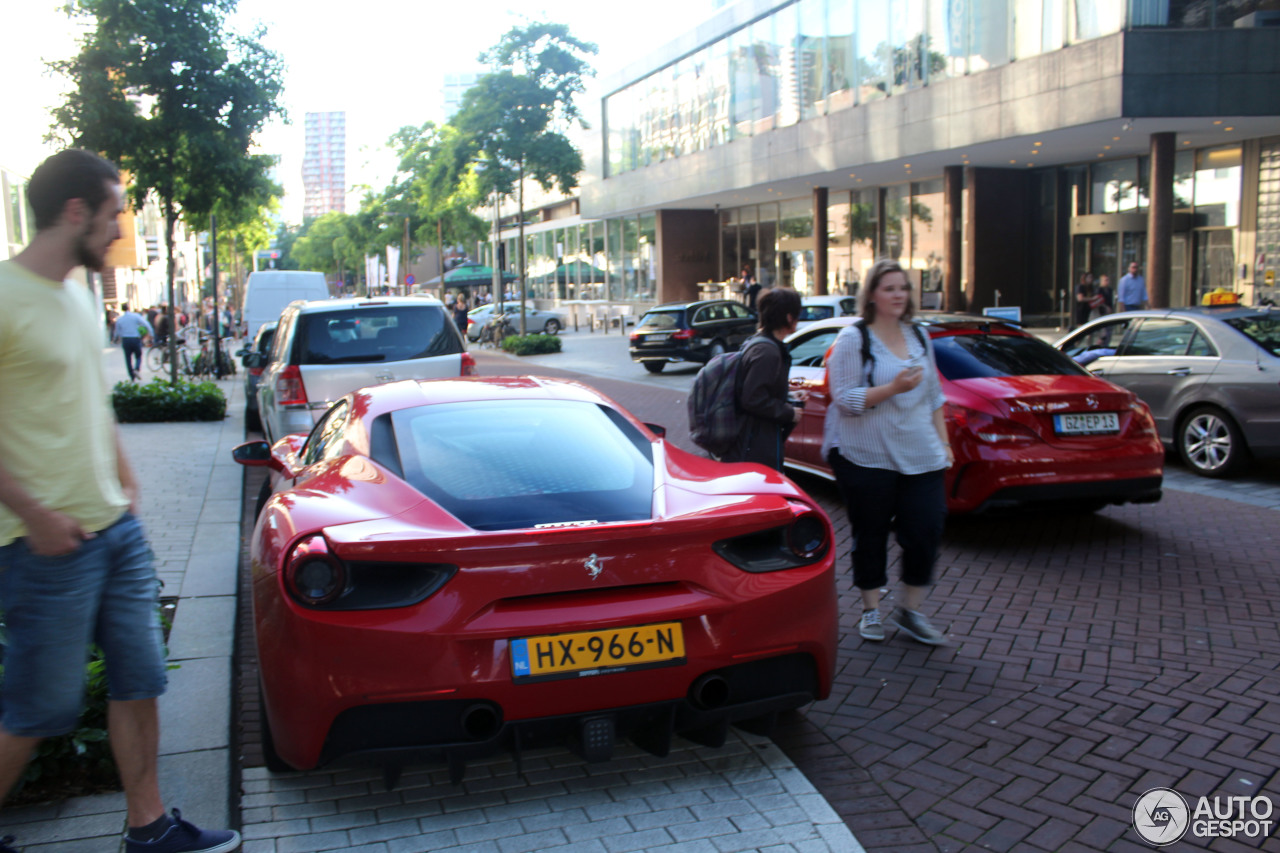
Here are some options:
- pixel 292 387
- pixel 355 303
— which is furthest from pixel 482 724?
pixel 355 303

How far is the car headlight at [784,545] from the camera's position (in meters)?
3.28

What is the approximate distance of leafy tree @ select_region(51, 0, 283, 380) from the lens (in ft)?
42.8

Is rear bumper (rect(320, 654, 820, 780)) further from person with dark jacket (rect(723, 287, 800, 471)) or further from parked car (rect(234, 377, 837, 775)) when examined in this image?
person with dark jacket (rect(723, 287, 800, 471))

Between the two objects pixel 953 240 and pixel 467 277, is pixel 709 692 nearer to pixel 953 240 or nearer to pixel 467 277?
pixel 953 240

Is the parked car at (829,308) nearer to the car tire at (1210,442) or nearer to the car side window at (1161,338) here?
the car side window at (1161,338)

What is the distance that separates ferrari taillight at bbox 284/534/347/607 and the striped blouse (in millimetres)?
2530

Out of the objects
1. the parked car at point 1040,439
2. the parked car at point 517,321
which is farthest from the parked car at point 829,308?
the parked car at point 517,321

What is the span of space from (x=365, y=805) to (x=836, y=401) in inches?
106

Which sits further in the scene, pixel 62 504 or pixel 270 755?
pixel 270 755

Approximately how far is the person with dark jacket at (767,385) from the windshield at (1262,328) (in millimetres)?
5315

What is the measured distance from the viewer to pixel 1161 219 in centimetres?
2139

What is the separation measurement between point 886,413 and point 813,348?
3.96m

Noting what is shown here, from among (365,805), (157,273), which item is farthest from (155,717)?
(157,273)

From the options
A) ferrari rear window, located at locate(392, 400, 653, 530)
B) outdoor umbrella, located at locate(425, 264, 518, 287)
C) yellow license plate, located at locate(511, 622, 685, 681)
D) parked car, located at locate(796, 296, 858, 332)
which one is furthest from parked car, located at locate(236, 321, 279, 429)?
outdoor umbrella, located at locate(425, 264, 518, 287)
